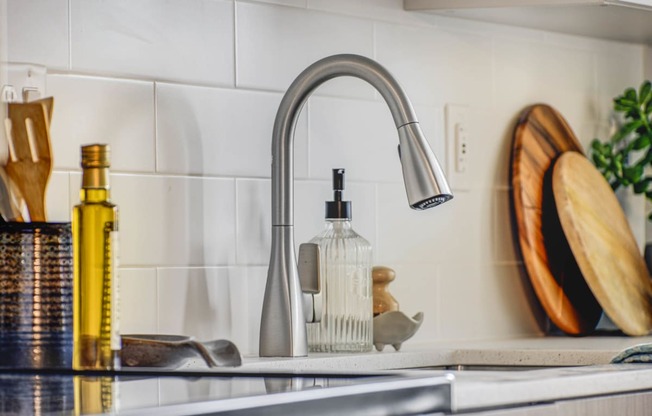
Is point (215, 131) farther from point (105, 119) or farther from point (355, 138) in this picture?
point (355, 138)

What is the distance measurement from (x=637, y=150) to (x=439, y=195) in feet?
3.18

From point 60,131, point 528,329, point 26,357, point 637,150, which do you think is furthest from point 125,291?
point 637,150

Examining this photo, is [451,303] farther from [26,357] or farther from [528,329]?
[26,357]

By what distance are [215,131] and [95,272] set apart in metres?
0.57

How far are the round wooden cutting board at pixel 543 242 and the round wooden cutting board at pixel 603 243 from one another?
3cm

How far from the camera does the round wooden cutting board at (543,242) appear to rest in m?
2.02

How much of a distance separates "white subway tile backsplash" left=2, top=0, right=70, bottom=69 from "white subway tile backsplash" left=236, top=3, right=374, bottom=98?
284 millimetres

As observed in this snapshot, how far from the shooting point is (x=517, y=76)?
2.10 meters

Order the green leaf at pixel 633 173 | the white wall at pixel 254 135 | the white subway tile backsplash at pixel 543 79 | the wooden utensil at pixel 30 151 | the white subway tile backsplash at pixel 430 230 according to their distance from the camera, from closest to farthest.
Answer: the wooden utensil at pixel 30 151, the white wall at pixel 254 135, the white subway tile backsplash at pixel 430 230, the white subway tile backsplash at pixel 543 79, the green leaf at pixel 633 173

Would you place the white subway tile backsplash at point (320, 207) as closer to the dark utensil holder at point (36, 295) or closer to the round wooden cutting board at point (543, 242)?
the round wooden cutting board at point (543, 242)

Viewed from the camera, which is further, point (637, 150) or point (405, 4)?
point (637, 150)

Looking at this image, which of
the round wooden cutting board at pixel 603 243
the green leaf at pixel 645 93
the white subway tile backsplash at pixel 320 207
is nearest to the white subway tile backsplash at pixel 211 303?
the white subway tile backsplash at pixel 320 207

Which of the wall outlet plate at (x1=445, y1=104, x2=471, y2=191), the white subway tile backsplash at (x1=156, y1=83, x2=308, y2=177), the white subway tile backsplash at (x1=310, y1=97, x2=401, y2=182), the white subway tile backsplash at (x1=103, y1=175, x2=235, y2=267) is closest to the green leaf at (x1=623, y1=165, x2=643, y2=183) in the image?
the wall outlet plate at (x1=445, y1=104, x2=471, y2=191)

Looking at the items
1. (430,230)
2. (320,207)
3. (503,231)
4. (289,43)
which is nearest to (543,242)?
(503,231)
